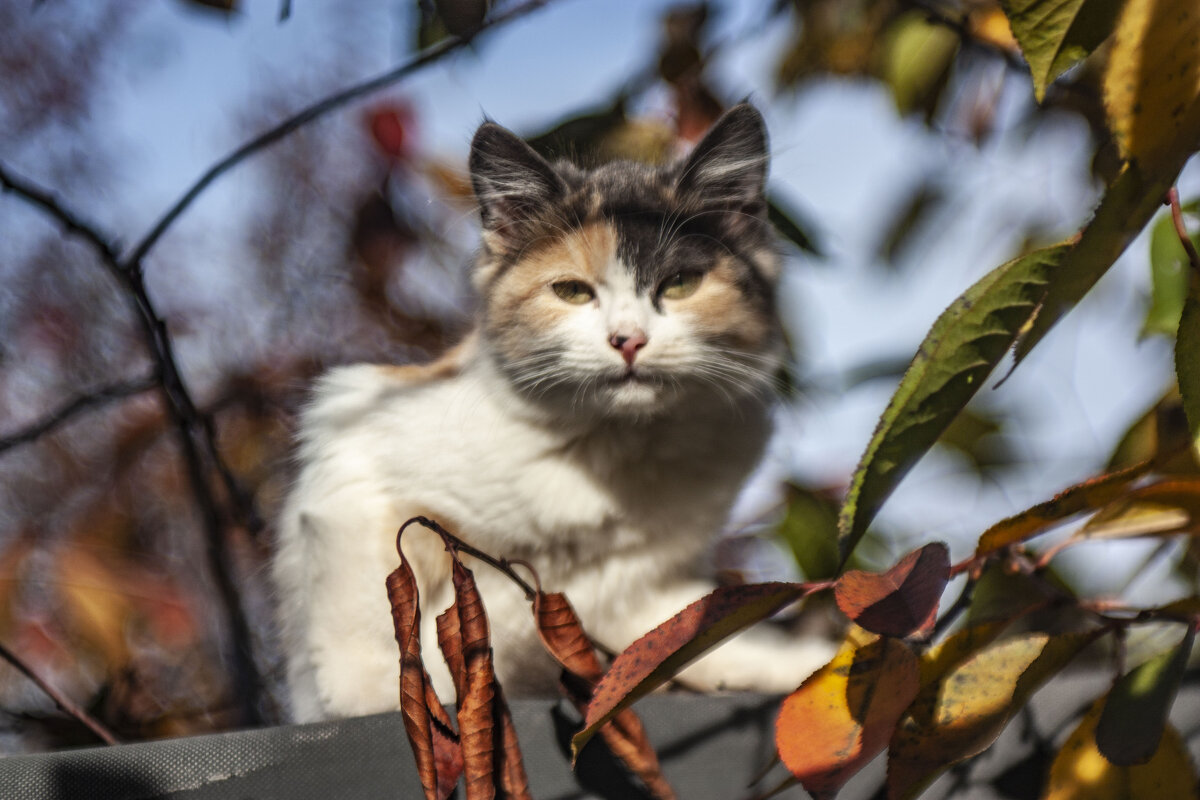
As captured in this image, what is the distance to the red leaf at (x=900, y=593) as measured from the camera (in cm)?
41

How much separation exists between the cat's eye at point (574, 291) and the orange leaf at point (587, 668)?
1.78 feet

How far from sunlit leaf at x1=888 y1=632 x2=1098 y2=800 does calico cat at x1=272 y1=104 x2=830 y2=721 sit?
55 cm

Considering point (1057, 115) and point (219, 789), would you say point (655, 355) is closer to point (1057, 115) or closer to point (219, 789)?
point (219, 789)

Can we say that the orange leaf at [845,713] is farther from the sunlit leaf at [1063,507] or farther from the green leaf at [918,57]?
the green leaf at [918,57]

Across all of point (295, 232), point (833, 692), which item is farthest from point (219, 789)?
point (295, 232)

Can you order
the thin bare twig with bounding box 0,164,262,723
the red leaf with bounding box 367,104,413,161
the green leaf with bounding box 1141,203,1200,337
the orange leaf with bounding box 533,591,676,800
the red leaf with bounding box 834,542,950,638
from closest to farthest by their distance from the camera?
the red leaf with bounding box 834,542,950,638, the orange leaf with bounding box 533,591,676,800, the green leaf with bounding box 1141,203,1200,337, the thin bare twig with bounding box 0,164,262,723, the red leaf with bounding box 367,104,413,161

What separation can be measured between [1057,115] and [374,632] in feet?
3.93

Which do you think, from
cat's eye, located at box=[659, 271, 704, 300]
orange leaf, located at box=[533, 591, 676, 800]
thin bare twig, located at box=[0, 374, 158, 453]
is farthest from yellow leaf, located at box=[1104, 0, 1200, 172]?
thin bare twig, located at box=[0, 374, 158, 453]

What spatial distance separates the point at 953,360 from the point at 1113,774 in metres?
0.33

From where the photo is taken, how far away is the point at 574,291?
1129mm

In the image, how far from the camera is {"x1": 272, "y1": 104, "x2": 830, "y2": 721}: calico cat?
1043 millimetres

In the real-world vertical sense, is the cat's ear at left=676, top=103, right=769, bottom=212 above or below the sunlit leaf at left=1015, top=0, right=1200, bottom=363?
above

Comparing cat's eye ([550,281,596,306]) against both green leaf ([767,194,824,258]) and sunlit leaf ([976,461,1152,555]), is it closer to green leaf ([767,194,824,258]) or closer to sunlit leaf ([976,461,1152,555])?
green leaf ([767,194,824,258])

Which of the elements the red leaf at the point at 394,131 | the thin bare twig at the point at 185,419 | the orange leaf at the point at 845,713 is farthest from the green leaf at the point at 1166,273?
the red leaf at the point at 394,131
